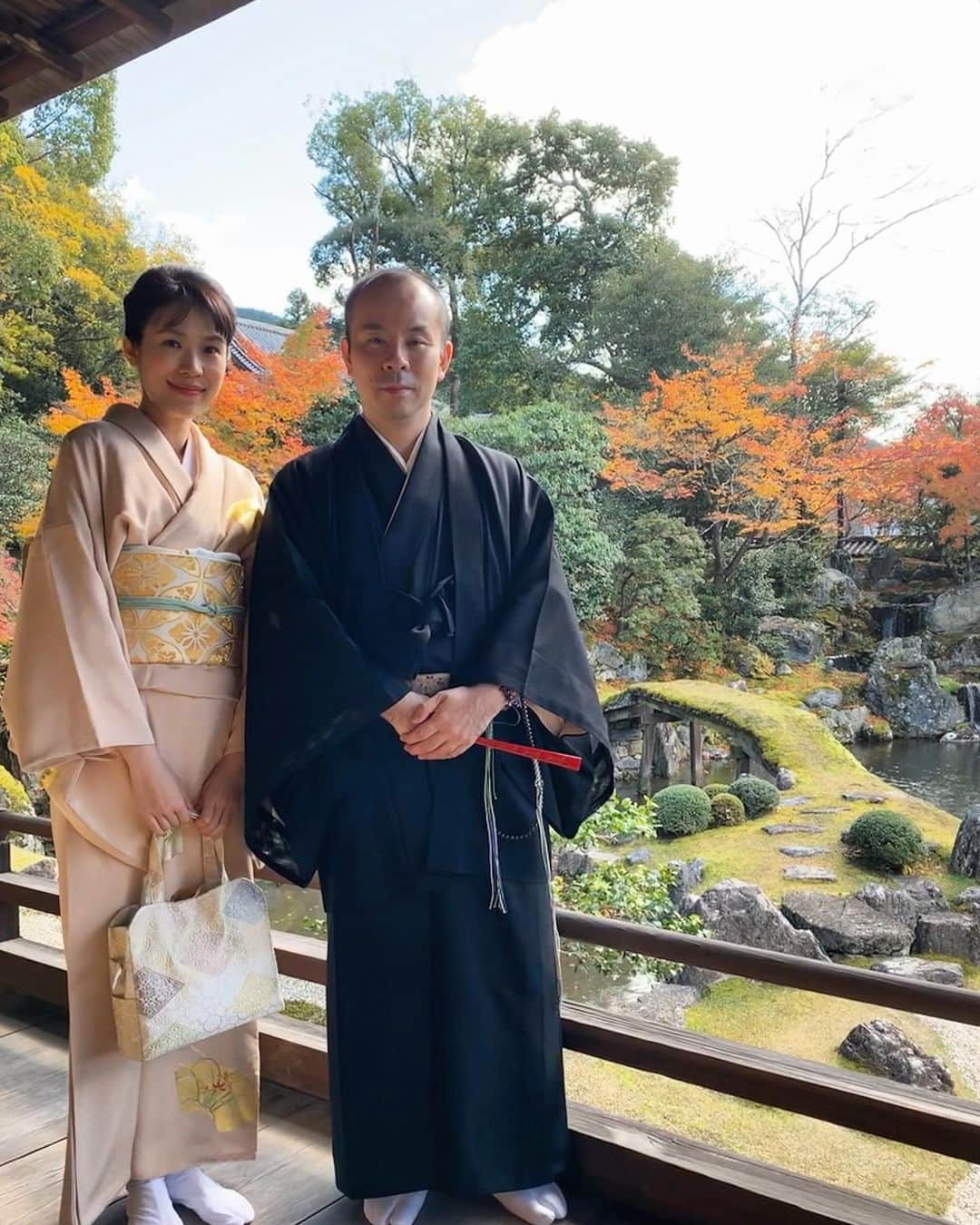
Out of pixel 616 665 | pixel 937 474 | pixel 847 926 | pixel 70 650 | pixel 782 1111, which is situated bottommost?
pixel 847 926

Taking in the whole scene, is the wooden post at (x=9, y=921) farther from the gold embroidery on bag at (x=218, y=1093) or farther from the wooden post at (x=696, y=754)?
the wooden post at (x=696, y=754)

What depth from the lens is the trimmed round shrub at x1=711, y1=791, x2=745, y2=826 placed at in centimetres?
777

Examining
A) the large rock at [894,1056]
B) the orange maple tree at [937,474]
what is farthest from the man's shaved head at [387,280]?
the orange maple tree at [937,474]

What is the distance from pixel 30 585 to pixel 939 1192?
406cm

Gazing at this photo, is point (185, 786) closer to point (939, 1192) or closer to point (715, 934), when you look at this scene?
point (939, 1192)

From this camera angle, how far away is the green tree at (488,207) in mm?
9930

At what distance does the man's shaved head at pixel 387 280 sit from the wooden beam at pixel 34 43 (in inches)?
39.6

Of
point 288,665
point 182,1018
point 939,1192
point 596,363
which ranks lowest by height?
point 939,1192

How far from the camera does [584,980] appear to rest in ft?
18.0

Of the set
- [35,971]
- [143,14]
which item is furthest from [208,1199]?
[143,14]

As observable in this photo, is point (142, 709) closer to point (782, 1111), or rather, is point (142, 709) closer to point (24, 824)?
point (24, 824)

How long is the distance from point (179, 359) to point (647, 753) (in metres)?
8.06

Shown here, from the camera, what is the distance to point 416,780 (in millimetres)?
1535

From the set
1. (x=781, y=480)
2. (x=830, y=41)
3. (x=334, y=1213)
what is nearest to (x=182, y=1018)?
(x=334, y=1213)
